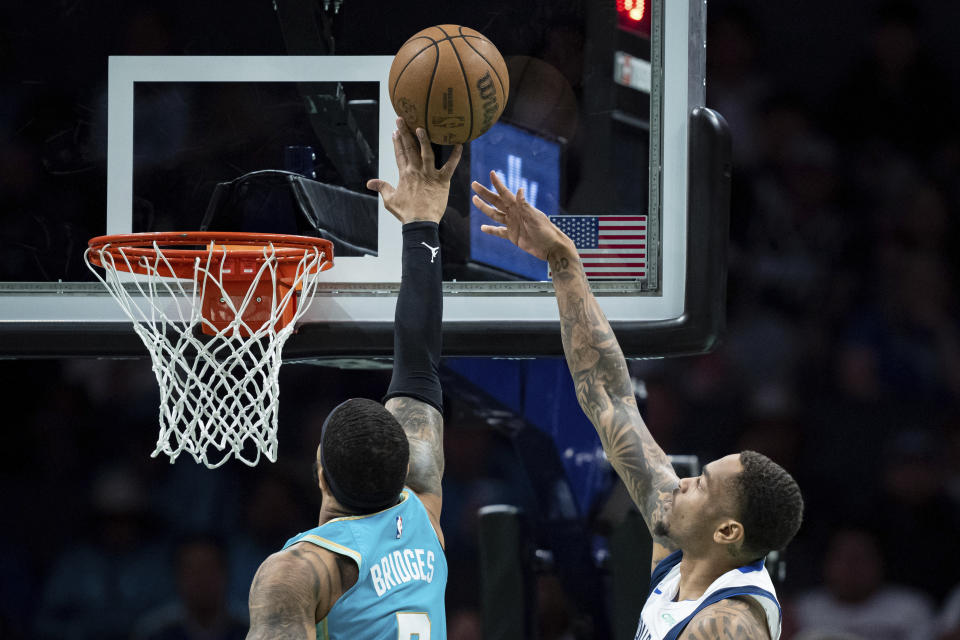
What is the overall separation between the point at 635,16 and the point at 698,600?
186 centimetres

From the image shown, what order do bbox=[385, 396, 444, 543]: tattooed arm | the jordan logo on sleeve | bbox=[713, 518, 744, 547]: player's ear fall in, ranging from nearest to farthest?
bbox=[713, 518, 744, 547]: player's ear → bbox=[385, 396, 444, 543]: tattooed arm → the jordan logo on sleeve

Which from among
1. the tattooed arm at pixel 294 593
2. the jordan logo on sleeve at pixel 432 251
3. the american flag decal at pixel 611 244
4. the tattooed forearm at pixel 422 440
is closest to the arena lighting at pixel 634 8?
Answer: the american flag decal at pixel 611 244

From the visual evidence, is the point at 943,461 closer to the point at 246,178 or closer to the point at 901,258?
the point at 901,258

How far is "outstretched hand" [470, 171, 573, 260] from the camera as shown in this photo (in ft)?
7.47

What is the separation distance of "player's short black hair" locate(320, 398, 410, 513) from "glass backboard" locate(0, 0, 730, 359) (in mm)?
1157

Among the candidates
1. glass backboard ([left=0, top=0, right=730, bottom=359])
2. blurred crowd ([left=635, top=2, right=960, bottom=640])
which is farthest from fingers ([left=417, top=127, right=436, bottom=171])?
blurred crowd ([left=635, top=2, right=960, bottom=640])

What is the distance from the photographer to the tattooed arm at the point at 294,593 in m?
1.56

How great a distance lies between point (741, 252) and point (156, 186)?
353 cm

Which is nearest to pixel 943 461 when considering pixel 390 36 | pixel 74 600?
pixel 390 36

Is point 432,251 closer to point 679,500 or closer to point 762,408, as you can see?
point 679,500

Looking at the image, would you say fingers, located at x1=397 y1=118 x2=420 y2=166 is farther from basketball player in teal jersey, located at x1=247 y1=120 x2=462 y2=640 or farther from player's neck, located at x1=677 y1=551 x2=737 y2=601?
player's neck, located at x1=677 y1=551 x2=737 y2=601

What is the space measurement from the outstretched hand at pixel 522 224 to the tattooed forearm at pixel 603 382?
39mm

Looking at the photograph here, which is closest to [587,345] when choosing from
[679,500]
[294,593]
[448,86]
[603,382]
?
[603,382]

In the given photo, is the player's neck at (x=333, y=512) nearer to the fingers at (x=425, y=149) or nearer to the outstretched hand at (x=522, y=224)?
the outstretched hand at (x=522, y=224)
